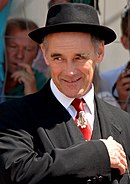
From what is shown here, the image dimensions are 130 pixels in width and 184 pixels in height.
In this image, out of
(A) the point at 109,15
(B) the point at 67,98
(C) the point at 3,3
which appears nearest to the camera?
Answer: (B) the point at 67,98

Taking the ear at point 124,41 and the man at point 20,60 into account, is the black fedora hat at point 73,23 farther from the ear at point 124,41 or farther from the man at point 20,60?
the ear at point 124,41

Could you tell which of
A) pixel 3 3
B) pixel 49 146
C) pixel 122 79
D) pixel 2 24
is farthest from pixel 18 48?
pixel 49 146

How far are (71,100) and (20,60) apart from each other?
1793 mm

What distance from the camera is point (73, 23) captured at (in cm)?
188

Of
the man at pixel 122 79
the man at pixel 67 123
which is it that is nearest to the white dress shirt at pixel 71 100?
the man at pixel 67 123

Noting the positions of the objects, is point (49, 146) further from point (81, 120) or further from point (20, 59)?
point (20, 59)

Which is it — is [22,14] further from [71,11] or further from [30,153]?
[30,153]

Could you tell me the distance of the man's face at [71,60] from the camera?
1883 millimetres

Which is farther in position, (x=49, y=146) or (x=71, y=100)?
(x=71, y=100)

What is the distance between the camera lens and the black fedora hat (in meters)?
1.89

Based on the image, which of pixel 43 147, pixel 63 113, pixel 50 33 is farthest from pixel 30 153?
pixel 50 33

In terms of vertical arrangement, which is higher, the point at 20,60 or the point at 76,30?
the point at 76,30

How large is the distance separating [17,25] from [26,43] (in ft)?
0.44

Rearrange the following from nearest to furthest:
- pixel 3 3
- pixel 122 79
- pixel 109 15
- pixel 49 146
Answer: pixel 49 146
pixel 3 3
pixel 109 15
pixel 122 79
